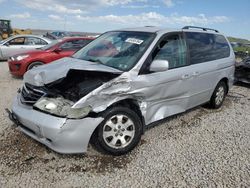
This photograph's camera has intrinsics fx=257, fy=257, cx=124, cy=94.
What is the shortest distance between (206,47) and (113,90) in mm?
2526

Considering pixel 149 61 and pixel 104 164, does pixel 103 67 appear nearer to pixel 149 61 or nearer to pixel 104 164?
pixel 149 61

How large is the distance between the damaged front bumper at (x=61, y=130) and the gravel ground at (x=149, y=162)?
0.30 meters

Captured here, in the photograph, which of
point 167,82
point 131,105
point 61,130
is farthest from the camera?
point 167,82

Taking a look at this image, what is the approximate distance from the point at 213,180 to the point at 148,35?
88.9 inches

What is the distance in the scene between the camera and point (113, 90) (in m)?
3.24

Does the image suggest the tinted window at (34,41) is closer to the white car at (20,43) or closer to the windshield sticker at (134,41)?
the white car at (20,43)

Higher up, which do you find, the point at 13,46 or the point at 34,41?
the point at 34,41

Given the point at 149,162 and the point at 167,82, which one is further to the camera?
the point at 167,82

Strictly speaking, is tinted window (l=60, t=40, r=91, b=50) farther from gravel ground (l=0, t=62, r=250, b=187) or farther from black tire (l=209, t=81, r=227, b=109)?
black tire (l=209, t=81, r=227, b=109)

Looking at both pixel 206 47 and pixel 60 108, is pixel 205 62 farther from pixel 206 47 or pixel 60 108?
pixel 60 108

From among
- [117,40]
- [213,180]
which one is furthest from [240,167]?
[117,40]

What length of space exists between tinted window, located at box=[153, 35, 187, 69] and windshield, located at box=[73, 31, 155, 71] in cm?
21

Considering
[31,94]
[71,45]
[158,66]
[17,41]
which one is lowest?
[31,94]

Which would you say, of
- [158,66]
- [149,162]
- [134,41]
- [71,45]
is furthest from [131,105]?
[71,45]
